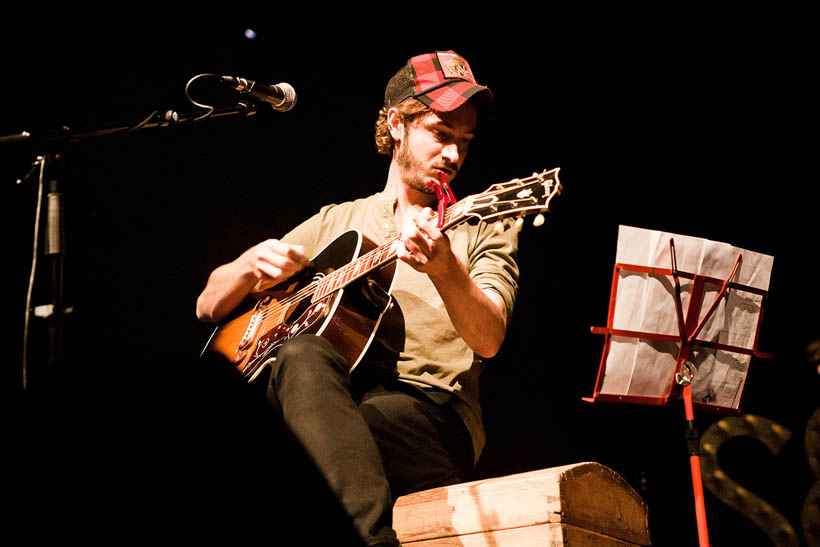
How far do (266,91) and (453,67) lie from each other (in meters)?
0.88

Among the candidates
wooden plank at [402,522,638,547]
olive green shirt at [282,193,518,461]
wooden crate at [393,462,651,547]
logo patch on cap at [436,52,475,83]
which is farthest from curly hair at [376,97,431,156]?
wooden plank at [402,522,638,547]

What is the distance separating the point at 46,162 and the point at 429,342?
1049 mm

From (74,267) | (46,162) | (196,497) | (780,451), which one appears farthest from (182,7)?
(780,451)

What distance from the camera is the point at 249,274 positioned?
85.2 inches

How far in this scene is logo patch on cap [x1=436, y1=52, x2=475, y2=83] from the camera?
2436 millimetres

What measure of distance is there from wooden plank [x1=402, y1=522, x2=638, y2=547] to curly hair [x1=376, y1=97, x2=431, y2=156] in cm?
133

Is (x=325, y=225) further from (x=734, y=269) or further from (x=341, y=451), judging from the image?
(x=734, y=269)

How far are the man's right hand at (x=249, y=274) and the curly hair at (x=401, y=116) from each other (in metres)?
0.59

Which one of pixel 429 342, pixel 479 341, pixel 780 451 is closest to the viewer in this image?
pixel 479 341

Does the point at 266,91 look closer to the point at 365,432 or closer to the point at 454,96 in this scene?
the point at 454,96

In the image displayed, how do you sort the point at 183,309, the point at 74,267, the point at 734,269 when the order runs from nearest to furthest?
1. the point at 734,269
2. the point at 74,267
3. the point at 183,309

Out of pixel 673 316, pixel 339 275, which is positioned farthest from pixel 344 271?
pixel 673 316

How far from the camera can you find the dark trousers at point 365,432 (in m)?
1.35

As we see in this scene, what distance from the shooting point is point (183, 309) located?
286 cm
